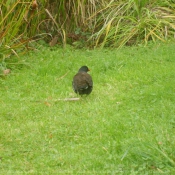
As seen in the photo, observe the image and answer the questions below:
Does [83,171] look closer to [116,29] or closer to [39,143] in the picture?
[39,143]

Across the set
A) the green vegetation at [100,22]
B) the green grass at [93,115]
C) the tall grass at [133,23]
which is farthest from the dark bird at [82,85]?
the tall grass at [133,23]

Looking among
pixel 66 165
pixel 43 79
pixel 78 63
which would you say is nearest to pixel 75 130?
pixel 66 165

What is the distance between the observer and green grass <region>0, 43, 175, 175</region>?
4.95 meters

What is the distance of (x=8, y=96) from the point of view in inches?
312

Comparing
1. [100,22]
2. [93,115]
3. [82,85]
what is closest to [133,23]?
[100,22]

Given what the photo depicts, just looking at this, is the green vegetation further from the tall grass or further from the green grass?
the green grass

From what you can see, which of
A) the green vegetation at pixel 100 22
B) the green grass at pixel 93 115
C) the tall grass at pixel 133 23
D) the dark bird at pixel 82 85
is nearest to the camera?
the green grass at pixel 93 115

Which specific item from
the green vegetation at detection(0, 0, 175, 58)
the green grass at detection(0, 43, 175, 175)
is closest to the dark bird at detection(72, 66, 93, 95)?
the green grass at detection(0, 43, 175, 175)

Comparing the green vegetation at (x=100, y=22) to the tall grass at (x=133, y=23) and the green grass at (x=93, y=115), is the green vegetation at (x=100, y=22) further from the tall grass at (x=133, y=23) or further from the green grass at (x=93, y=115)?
the green grass at (x=93, y=115)

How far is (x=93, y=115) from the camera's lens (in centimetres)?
670

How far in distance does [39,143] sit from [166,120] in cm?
166

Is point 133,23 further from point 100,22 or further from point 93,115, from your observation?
point 93,115

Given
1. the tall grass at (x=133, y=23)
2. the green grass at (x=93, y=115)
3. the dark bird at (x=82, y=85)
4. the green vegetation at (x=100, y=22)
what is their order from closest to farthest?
the green grass at (x=93, y=115), the dark bird at (x=82, y=85), the green vegetation at (x=100, y=22), the tall grass at (x=133, y=23)

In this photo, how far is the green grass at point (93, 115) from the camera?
4945 mm
